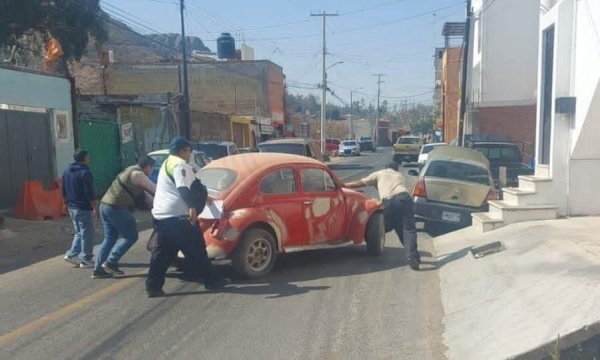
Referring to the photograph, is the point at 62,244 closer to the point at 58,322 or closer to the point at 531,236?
the point at 58,322

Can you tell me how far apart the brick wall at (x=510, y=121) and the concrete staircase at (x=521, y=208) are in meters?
24.4

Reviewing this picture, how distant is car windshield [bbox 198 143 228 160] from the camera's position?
73.2ft

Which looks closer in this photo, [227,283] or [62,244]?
[227,283]

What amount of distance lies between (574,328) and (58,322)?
484 cm

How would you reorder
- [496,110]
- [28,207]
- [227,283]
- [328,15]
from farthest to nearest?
[328,15] → [496,110] → [28,207] → [227,283]

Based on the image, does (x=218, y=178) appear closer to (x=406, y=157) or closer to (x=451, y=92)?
(x=406, y=157)

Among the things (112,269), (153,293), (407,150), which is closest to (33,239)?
(112,269)

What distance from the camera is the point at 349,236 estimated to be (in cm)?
946

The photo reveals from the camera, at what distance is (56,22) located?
26.7m

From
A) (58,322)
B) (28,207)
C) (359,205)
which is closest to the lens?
(58,322)

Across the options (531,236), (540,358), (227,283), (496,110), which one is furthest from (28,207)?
(496,110)

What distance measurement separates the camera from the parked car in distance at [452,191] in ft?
39.3

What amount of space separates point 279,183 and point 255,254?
3.60 ft

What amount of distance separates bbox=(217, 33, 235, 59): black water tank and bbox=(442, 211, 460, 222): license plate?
52.9 m
